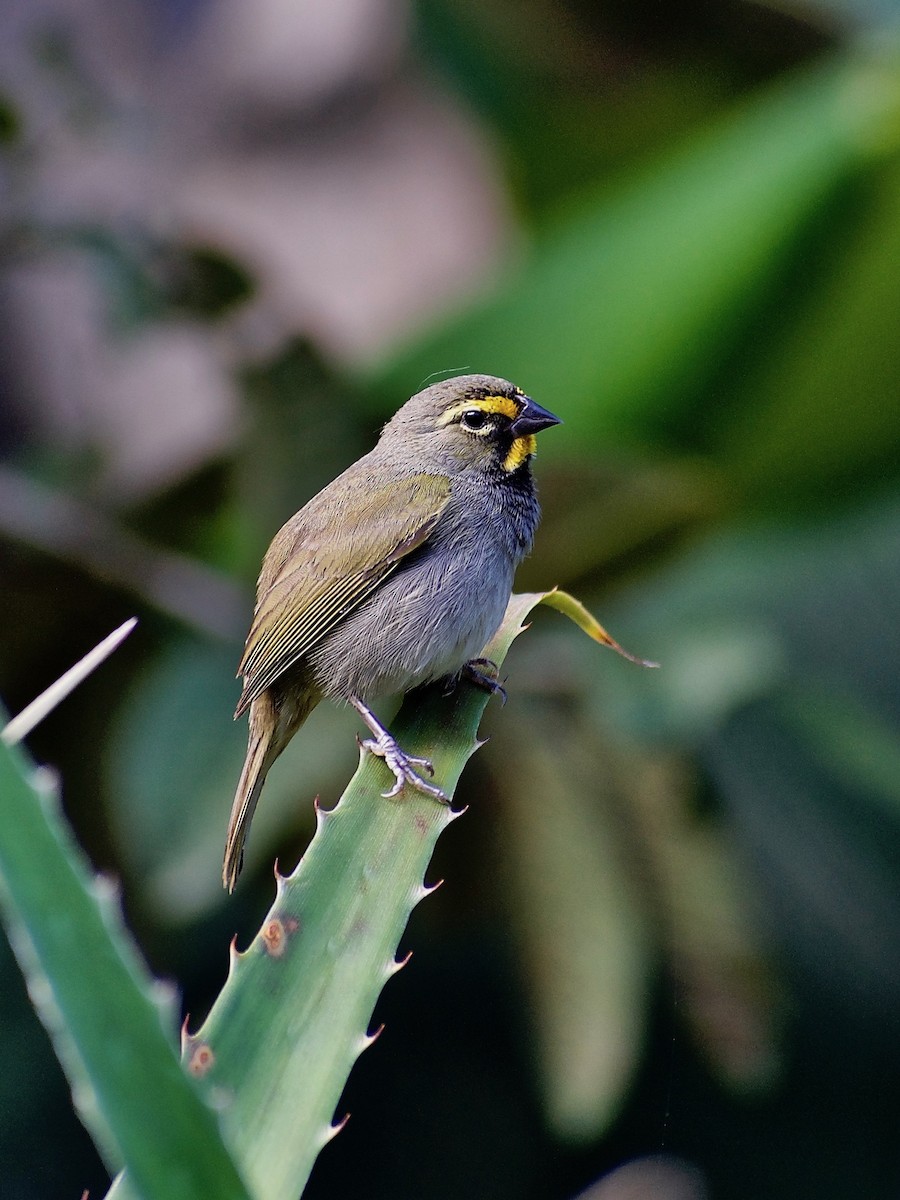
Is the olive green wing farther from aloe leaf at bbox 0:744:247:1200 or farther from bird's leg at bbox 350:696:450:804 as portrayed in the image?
aloe leaf at bbox 0:744:247:1200

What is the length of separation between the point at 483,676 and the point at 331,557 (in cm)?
42

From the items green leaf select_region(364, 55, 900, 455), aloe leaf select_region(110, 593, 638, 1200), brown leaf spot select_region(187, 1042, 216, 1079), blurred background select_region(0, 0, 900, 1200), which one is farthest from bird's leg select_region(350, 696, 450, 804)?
green leaf select_region(364, 55, 900, 455)

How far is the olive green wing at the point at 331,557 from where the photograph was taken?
2459mm

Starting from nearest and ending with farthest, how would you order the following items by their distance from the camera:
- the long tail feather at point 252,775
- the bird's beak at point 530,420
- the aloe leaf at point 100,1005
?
the aloe leaf at point 100,1005 → the long tail feather at point 252,775 → the bird's beak at point 530,420

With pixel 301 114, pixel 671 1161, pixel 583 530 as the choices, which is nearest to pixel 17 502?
pixel 583 530

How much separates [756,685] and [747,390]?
0.92m

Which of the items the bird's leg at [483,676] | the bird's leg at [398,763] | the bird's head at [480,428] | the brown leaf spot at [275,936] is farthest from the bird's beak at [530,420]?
the brown leaf spot at [275,936]

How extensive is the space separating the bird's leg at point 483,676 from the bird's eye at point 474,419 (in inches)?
20.2

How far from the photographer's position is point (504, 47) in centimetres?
493

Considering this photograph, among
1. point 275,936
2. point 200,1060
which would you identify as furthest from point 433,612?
point 200,1060

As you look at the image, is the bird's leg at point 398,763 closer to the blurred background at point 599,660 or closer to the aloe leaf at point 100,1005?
the aloe leaf at point 100,1005

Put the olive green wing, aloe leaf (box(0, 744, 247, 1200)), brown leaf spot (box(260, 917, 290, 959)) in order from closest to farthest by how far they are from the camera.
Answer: aloe leaf (box(0, 744, 247, 1200)) < brown leaf spot (box(260, 917, 290, 959)) < the olive green wing

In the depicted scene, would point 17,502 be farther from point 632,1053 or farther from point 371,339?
point 632,1053

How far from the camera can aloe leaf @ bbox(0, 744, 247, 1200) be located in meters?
1.06
